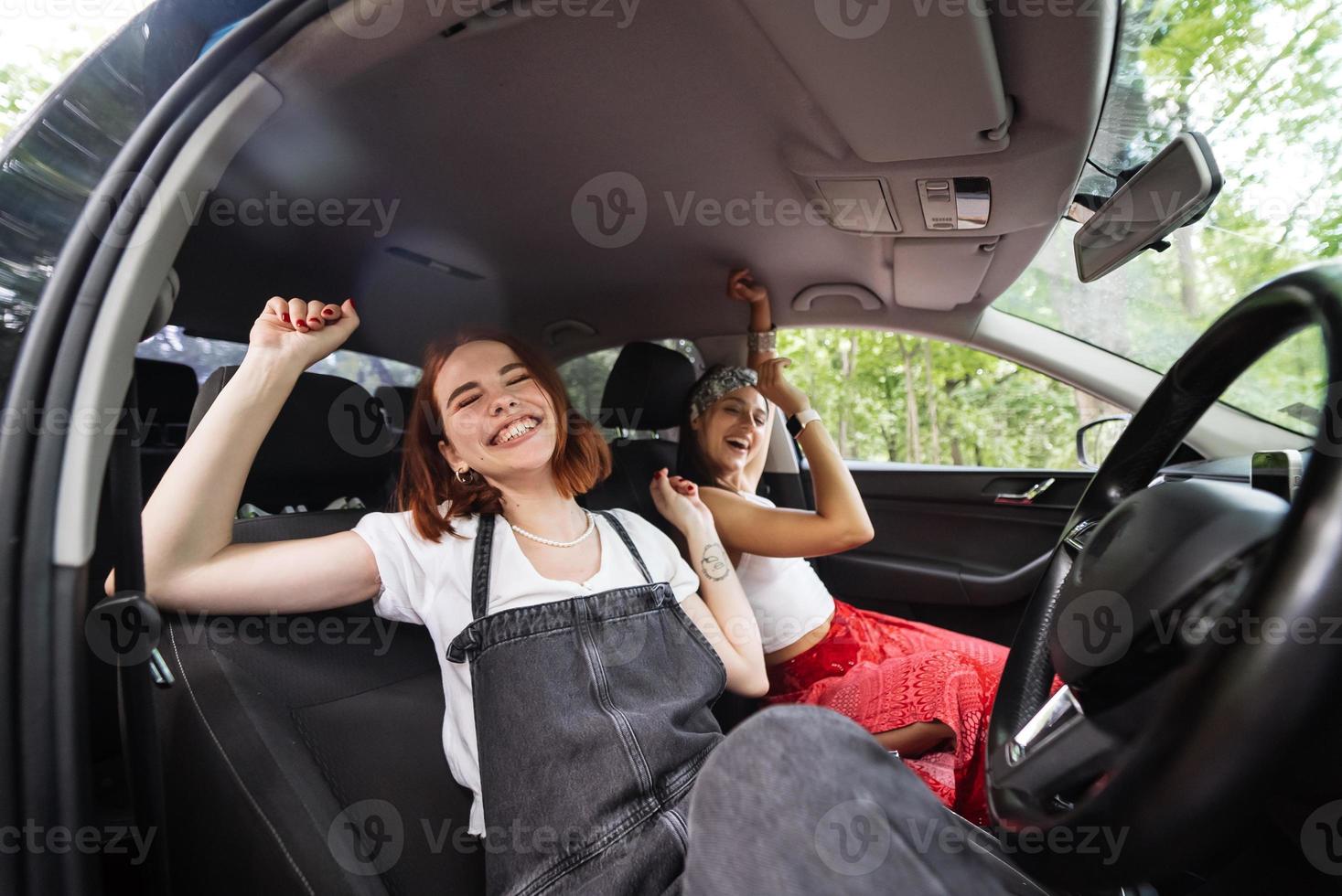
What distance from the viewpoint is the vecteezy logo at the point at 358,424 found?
1571mm

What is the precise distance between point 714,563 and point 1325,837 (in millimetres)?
1147

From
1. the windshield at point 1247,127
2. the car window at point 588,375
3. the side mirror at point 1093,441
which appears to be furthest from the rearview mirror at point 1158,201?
the car window at point 588,375

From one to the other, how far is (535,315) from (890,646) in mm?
1649

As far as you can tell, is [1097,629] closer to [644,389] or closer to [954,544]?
[644,389]

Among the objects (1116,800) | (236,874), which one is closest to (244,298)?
(236,874)

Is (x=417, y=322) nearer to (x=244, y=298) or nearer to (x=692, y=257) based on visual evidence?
(x=244, y=298)

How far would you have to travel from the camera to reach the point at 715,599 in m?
1.65

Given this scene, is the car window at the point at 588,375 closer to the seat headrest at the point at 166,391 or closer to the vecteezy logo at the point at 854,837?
the seat headrest at the point at 166,391

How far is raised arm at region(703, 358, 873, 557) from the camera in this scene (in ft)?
6.13

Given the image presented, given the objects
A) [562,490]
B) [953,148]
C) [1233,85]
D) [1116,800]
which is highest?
[1233,85]

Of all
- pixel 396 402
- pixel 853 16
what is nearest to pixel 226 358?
pixel 396 402

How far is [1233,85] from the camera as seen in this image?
1.34 metres

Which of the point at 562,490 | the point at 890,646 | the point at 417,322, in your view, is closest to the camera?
the point at 562,490

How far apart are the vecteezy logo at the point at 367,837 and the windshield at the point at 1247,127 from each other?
→ 1552 millimetres
